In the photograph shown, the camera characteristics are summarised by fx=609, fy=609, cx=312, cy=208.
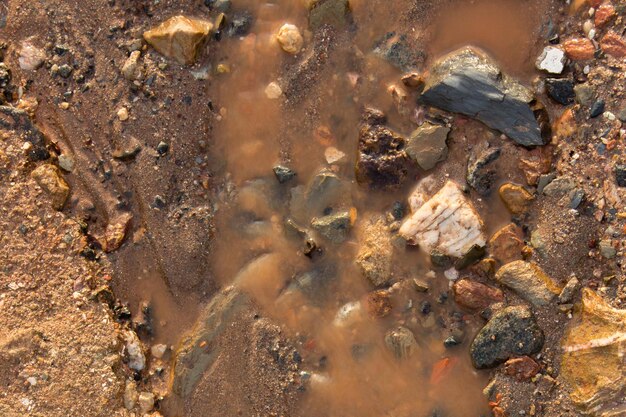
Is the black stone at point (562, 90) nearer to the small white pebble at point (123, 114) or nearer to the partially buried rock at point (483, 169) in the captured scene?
the partially buried rock at point (483, 169)

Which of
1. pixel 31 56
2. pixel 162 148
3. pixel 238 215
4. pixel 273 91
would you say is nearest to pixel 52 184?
pixel 162 148

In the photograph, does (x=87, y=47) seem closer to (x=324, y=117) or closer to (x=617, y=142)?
(x=324, y=117)

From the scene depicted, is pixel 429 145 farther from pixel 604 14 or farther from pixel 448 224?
pixel 604 14

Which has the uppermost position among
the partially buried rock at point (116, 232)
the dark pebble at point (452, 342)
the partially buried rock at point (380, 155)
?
the partially buried rock at point (380, 155)

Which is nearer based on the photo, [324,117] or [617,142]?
[617,142]

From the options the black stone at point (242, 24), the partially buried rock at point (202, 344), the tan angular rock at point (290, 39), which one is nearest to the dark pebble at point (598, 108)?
the tan angular rock at point (290, 39)

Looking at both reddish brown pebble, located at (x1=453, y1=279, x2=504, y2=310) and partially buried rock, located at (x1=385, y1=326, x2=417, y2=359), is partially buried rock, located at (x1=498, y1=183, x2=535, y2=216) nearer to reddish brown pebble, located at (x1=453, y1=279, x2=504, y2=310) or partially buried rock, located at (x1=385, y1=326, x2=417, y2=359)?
reddish brown pebble, located at (x1=453, y1=279, x2=504, y2=310)

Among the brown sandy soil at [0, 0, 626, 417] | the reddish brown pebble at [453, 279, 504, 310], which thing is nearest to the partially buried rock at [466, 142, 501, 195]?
the brown sandy soil at [0, 0, 626, 417]

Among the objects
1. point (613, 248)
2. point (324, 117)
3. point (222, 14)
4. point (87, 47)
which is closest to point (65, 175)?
point (87, 47)
